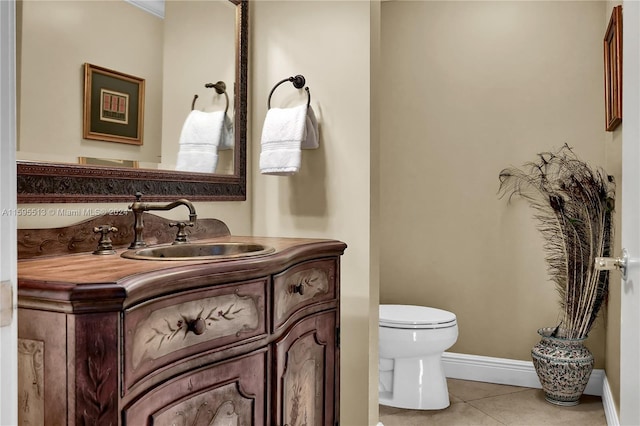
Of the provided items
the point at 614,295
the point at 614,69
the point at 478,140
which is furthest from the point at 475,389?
the point at 614,69

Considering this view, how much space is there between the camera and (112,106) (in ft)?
5.38

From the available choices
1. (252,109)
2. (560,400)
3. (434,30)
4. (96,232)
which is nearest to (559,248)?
(560,400)

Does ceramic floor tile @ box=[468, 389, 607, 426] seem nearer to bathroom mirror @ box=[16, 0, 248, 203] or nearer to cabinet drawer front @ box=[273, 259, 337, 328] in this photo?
cabinet drawer front @ box=[273, 259, 337, 328]

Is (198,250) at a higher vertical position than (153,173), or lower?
lower

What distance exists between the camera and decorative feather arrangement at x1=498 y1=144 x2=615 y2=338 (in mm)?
2672

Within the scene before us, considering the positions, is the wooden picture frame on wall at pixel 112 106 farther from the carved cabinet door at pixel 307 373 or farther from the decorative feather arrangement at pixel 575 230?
the decorative feather arrangement at pixel 575 230

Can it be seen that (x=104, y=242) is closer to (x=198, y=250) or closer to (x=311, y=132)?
(x=198, y=250)

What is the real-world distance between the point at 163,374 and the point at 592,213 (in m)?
2.34

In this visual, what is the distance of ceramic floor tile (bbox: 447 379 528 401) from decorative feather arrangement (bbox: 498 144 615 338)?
0.46 metres

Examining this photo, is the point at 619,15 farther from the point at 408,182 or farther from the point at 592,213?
the point at 408,182

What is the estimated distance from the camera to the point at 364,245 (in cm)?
212

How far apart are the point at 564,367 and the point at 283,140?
1824 millimetres

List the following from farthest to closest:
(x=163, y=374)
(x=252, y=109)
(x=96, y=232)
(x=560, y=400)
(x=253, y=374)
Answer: (x=560, y=400) < (x=252, y=109) < (x=96, y=232) < (x=253, y=374) < (x=163, y=374)

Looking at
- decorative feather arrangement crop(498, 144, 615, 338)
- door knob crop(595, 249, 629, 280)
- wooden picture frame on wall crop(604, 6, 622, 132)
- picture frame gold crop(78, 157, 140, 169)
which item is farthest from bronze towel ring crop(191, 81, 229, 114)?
decorative feather arrangement crop(498, 144, 615, 338)
